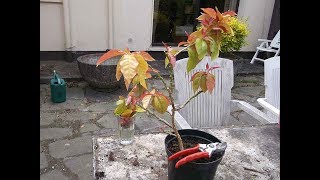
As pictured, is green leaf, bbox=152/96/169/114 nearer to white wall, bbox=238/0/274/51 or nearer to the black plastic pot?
the black plastic pot

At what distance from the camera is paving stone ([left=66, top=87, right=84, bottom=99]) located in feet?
14.7

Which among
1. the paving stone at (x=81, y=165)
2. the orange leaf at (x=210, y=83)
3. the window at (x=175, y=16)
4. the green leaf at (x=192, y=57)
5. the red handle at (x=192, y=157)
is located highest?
the window at (x=175, y=16)

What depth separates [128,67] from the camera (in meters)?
1.02

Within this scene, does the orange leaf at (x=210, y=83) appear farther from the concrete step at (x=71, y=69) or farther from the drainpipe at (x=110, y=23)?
the drainpipe at (x=110, y=23)

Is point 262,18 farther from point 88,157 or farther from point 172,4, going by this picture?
point 88,157

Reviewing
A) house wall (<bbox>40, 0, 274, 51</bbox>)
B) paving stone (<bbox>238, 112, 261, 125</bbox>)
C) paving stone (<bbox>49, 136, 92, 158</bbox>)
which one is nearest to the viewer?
paving stone (<bbox>49, 136, 92, 158</bbox>)

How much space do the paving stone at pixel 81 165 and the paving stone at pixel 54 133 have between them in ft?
1.72

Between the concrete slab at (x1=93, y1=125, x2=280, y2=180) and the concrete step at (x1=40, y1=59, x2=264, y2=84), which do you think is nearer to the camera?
the concrete slab at (x1=93, y1=125, x2=280, y2=180)

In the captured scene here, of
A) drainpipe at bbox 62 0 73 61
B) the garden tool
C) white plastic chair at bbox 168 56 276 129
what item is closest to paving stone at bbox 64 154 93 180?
white plastic chair at bbox 168 56 276 129

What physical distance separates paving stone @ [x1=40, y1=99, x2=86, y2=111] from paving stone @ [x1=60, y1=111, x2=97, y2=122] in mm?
197

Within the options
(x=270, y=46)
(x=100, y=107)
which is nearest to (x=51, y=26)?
(x=100, y=107)

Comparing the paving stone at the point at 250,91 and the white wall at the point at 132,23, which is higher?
the white wall at the point at 132,23

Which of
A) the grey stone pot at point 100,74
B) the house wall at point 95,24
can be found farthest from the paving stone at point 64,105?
the house wall at point 95,24

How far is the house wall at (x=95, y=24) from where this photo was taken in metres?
5.23
